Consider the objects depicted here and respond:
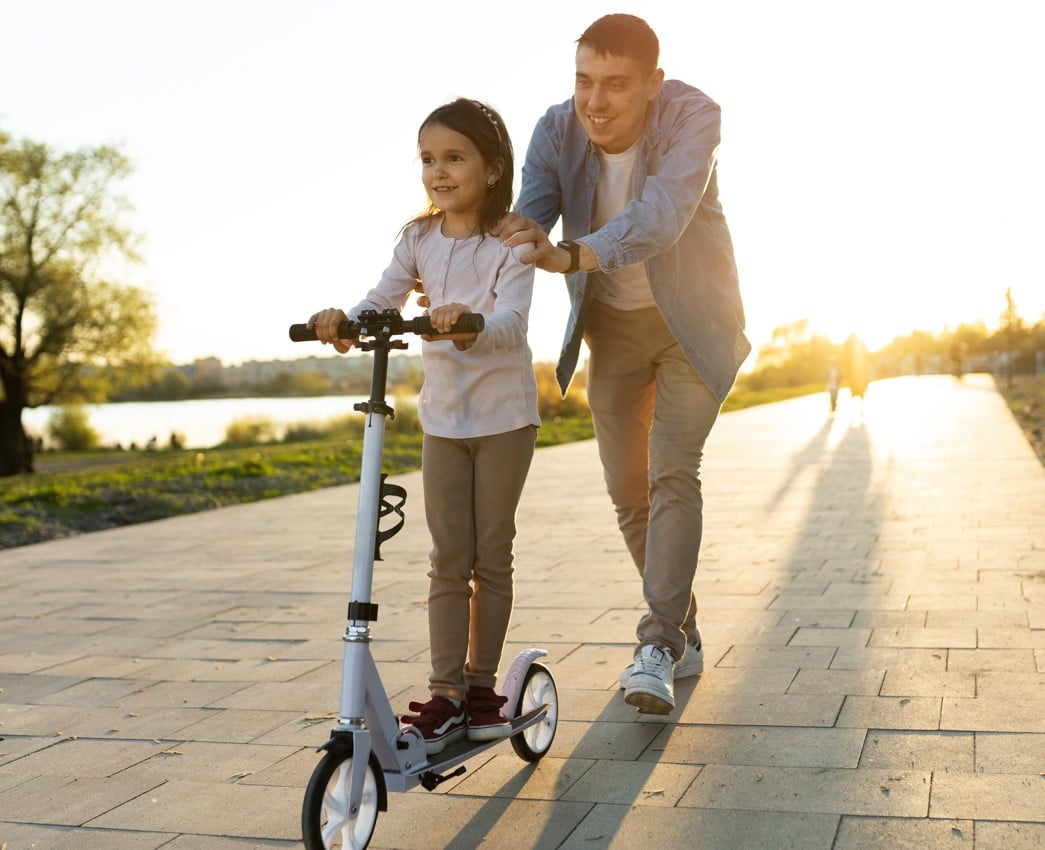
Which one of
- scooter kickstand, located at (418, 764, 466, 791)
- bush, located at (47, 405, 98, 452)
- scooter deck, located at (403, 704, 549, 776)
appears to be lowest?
bush, located at (47, 405, 98, 452)

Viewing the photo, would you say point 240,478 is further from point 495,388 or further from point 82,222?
point 82,222

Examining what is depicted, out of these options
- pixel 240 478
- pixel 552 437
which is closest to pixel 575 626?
pixel 240 478

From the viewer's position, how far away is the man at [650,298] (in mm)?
3404

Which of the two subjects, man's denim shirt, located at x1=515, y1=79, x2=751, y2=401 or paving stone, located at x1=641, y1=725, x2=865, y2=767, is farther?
man's denim shirt, located at x1=515, y1=79, x2=751, y2=401

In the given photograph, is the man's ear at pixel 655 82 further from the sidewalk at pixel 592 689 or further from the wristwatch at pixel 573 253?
the sidewalk at pixel 592 689

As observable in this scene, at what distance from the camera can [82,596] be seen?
6031mm

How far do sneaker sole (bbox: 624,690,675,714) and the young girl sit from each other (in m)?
0.40

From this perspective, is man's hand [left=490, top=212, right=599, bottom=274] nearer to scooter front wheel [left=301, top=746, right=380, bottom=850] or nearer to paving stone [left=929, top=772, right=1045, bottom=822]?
scooter front wheel [left=301, top=746, right=380, bottom=850]

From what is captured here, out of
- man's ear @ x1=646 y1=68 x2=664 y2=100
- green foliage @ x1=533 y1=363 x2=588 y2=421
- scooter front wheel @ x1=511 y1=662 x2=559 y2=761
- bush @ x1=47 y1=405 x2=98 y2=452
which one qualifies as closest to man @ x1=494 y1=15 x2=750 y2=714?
man's ear @ x1=646 y1=68 x2=664 y2=100

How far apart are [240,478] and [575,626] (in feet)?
25.7

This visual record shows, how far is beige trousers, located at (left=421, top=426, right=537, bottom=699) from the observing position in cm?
293

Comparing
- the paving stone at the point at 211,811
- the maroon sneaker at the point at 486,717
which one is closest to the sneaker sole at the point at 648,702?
the maroon sneaker at the point at 486,717

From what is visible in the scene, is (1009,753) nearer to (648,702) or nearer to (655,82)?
(648,702)

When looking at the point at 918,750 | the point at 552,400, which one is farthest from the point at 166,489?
the point at 552,400
